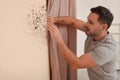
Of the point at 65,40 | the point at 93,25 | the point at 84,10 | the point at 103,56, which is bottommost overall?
the point at 103,56

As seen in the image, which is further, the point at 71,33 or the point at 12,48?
the point at 71,33

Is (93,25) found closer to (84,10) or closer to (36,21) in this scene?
(36,21)

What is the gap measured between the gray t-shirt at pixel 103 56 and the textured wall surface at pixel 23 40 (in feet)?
1.17

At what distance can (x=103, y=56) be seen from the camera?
131 centimetres

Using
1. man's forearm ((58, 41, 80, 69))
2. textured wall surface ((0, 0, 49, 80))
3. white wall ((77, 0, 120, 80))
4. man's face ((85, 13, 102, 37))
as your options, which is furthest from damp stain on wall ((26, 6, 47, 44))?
white wall ((77, 0, 120, 80))

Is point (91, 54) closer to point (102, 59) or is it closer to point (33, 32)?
point (102, 59)

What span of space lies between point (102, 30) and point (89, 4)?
1006mm

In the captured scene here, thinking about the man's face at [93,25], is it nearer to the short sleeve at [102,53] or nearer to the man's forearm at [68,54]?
the short sleeve at [102,53]

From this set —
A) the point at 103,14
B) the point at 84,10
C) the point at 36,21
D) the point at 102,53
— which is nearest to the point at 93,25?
the point at 103,14

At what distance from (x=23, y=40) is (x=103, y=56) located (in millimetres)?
549

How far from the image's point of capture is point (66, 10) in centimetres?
135

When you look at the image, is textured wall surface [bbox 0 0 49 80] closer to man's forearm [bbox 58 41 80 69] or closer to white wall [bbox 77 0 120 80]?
man's forearm [bbox 58 41 80 69]

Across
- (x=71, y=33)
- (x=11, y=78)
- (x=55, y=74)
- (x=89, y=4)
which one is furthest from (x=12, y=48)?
(x=89, y=4)

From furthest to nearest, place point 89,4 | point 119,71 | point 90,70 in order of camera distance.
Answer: point 119,71 → point 89,4 → point 90,70
